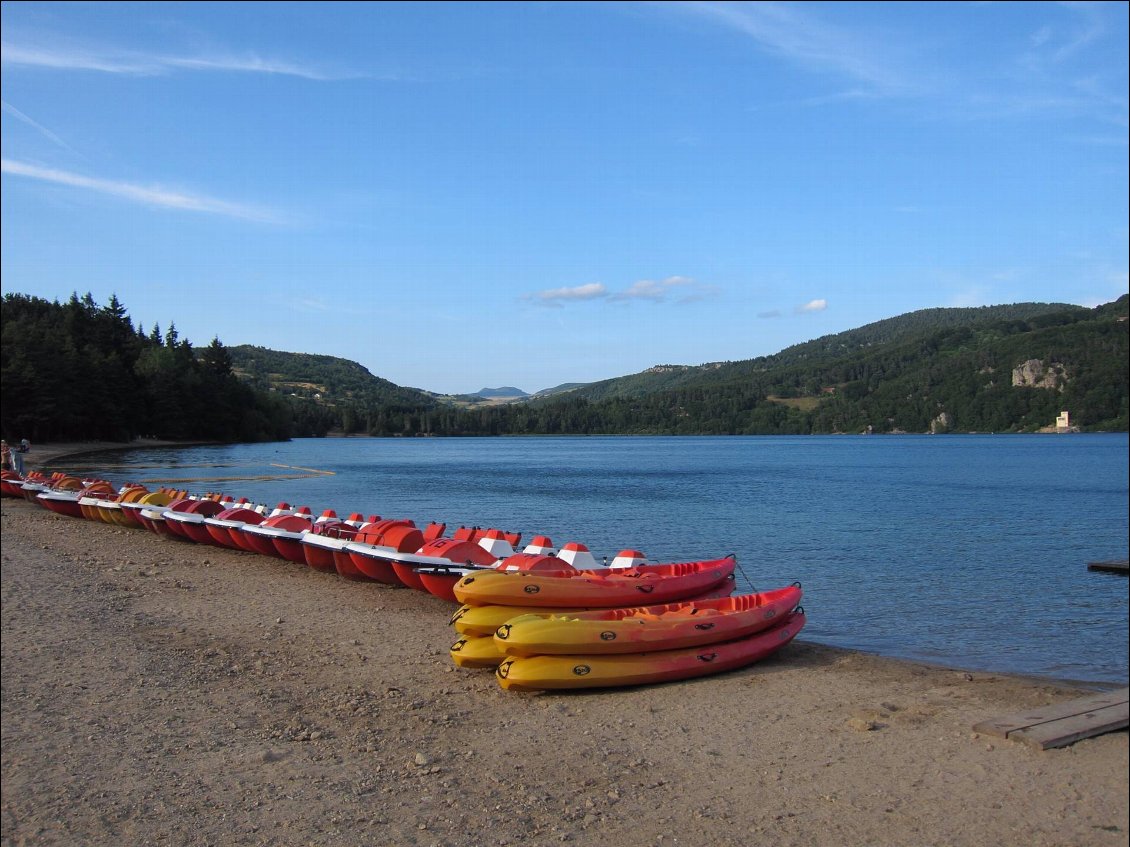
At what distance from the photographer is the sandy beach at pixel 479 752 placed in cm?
636

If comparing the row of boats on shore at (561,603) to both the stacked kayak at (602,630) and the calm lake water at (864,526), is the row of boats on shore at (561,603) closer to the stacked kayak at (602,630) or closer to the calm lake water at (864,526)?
the stacked kayak at (602,630)

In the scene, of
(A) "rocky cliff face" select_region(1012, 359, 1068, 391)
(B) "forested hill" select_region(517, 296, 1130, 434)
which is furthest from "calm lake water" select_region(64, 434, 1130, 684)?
(A) "rocky cliff face" select_region(1012, 359, 1068, 391)

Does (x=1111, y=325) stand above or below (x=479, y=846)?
above

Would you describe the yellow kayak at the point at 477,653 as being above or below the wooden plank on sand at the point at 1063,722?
above

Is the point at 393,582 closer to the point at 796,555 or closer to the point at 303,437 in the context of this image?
the point at 796,555

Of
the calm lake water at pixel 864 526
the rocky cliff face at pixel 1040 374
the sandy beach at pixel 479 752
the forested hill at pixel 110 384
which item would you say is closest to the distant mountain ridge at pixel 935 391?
the rocky cliff face at pixel 1040 374

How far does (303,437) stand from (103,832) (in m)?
166

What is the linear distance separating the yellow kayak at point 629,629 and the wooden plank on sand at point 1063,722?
309 cm

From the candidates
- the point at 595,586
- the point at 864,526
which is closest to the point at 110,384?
the point at 864,526

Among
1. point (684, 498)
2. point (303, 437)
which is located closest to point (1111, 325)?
point (684, 498)

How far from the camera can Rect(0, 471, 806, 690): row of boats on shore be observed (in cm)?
967

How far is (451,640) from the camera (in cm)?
1216

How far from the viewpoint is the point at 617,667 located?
9734 millimetres

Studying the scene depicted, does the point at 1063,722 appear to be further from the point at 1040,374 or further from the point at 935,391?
the point at 935,391
